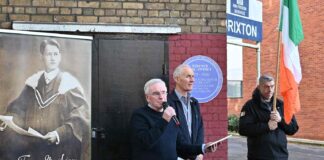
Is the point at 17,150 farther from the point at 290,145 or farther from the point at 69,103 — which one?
the point at 290,145

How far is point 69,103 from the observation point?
3.96 m

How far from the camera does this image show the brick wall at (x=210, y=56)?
511cm

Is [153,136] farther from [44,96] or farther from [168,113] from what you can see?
[44,96]

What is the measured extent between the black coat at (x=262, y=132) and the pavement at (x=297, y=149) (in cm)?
746

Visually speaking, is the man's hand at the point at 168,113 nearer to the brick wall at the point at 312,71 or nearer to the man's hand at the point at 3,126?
the man's hand at the point at 3,126

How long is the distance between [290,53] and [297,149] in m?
10.2

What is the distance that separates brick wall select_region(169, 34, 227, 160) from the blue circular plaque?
49 mm

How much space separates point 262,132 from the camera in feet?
14.5

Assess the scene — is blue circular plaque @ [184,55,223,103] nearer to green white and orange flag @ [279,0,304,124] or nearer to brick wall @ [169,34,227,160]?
brick wall @ [169,34,227,160]

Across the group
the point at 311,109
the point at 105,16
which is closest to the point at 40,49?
the point at 105,16

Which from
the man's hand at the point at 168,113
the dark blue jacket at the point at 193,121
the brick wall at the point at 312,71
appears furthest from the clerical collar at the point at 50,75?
the brick wall at the point at 312,71

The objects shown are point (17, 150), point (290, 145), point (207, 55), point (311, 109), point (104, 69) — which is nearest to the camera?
point (17, 150)

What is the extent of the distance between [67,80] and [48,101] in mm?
253

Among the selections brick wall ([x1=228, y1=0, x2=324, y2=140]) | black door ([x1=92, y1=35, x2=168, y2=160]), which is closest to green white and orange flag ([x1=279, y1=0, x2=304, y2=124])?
black door ([x1=92, y1=35, x2=168, y2=160])
